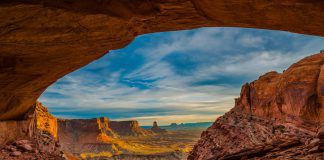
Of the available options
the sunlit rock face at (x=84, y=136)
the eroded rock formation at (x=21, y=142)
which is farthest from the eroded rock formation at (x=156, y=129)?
the eroded rock formation at (x=21, y=142)

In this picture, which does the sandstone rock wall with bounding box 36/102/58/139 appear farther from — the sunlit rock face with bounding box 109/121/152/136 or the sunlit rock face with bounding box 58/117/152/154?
the sunlit rock face with bounding box 109/121/152/136

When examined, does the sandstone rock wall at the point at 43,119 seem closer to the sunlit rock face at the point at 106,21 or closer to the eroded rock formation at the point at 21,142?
the eroded rock formation at the point at 21,142

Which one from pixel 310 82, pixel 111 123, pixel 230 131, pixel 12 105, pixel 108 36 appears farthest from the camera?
pixel 111 123

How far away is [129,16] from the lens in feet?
18.8

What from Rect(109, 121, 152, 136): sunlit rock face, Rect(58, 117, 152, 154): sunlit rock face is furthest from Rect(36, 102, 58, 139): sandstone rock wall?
Rect(109, 121, 152, 136): sunlit rock face

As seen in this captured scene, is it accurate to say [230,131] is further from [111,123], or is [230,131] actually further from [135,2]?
[111,123]

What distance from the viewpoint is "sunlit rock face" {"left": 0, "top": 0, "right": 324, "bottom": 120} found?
482 cm

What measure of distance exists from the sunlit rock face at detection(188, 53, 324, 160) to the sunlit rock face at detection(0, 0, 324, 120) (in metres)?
10.0

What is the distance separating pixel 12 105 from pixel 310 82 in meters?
22.9

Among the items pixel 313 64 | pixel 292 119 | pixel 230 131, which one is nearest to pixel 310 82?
pixel 313 64

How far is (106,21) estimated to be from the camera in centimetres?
575

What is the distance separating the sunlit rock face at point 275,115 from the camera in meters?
19.2

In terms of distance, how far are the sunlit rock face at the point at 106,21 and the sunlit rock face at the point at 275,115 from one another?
10031 mm

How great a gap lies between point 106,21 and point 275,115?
2321cm
